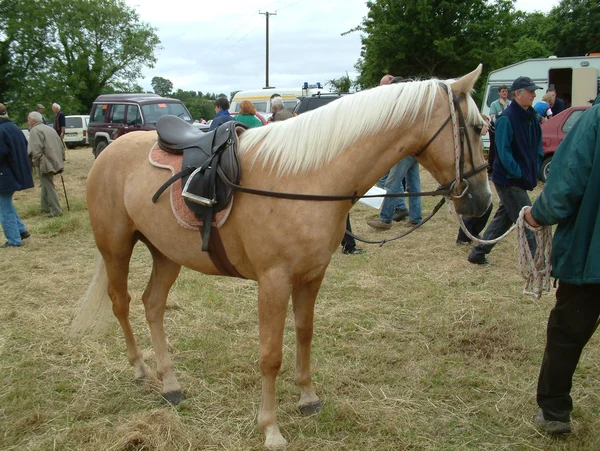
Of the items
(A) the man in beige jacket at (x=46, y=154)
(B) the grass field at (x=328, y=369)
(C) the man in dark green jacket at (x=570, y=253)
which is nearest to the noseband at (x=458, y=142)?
(C) the man in dark green jacket at (x=570, y=253)

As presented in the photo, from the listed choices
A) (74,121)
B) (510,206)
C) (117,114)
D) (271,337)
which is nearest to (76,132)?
(74,121)

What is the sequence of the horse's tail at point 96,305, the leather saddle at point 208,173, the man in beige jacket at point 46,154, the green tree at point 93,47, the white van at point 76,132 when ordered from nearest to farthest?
the leather saddle at point 208,173, the horse's tail at point 96,305, the man in beige jacket at point 46,154, the white van at point 76,132, the green tree at point 93,47

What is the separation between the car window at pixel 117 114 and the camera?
16.2 meters

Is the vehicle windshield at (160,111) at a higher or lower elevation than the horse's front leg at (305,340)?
higher

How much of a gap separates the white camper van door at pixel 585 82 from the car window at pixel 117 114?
543 inches

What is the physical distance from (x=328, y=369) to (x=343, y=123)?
6.01 feet

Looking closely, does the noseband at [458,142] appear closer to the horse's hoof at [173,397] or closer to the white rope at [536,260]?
the white rope at [536,260]

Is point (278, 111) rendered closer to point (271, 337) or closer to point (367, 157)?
point (367, 157)

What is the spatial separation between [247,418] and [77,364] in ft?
4.92

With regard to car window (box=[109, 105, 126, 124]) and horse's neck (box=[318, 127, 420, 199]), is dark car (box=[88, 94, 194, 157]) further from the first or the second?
horse's neck (box=[318, 127, 420, 199])

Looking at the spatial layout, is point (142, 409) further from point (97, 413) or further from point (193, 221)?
point (193, 221)

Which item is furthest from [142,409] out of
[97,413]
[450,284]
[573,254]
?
[450,284]

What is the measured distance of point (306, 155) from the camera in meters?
2.65

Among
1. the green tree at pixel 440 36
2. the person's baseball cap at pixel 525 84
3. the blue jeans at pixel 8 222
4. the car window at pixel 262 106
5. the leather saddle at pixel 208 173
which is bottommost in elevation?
the blue jeans at pixel 8 222
